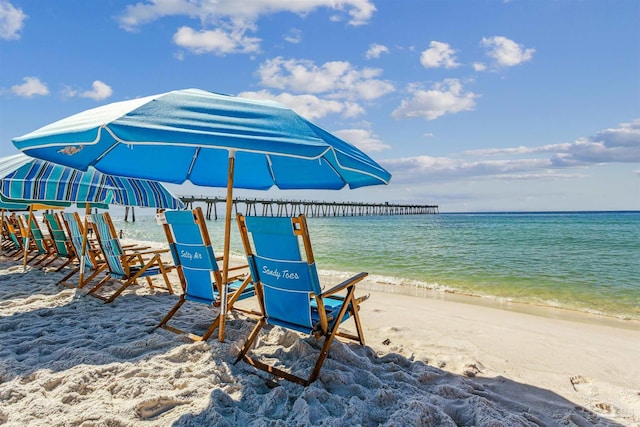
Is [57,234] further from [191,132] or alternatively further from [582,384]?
[582,384]

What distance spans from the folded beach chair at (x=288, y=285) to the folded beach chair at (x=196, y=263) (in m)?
0.42

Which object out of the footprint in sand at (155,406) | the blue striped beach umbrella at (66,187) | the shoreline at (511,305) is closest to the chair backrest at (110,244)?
the blue striped beach umbrella at (66,187)

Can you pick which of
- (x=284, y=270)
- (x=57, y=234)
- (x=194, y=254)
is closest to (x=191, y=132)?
(x=284, y=270)

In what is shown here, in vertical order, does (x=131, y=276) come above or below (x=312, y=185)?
below

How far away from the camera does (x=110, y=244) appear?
452 centimetres

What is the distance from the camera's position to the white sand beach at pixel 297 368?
6.98 feet

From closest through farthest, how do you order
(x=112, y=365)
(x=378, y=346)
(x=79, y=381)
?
1. (x=79, y=381)
2. (x=112, y=365)
3. (x=378, y=346)

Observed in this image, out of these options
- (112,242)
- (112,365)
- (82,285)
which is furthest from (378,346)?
(82,285)

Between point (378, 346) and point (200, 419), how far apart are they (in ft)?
5.85

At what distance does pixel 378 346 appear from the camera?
3.39m

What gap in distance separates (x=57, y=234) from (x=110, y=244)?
222 cm

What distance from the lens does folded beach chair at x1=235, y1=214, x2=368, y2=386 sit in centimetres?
258

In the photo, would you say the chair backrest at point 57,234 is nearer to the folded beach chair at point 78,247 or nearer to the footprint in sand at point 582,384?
the folded beach chair at point 78,247

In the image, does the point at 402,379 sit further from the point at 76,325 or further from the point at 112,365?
the point at 76,325
